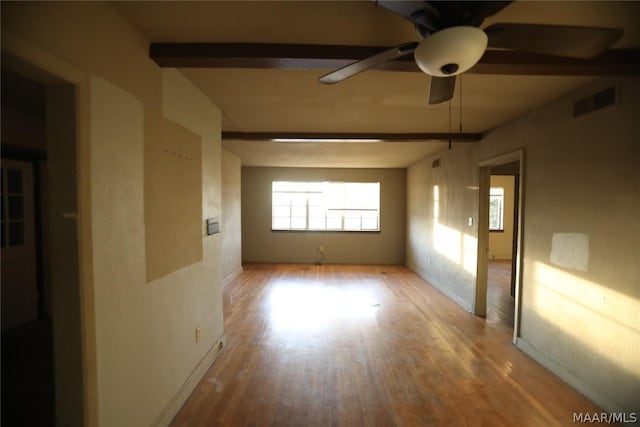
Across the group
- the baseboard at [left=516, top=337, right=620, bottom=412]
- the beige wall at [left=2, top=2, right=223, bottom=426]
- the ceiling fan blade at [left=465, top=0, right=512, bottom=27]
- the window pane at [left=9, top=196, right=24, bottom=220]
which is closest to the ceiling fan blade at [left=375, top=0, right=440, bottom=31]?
the ceiling fan blade at [left=465, top=0, right=512, bottom=27]

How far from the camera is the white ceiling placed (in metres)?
1.47

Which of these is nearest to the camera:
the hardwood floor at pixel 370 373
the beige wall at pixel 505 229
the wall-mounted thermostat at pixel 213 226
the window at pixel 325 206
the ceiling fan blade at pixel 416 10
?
the ceiling fan blade at pixel 416 10

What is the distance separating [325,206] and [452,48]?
21.4 feet

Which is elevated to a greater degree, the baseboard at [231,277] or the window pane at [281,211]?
the window pane at [281,211]

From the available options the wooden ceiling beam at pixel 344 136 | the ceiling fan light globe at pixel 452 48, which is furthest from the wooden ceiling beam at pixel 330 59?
the wooden ceiling beam at pixel 344 136

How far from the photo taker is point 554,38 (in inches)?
48.6

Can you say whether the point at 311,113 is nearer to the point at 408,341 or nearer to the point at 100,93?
the point at 100,93

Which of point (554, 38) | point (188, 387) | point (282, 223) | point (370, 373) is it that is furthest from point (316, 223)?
point (554, 38)

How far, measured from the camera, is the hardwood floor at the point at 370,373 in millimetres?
2064

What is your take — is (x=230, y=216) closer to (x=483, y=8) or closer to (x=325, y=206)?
(x=325, y=206)

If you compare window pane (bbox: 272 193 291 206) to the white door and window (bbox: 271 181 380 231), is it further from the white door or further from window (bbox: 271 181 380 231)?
Result: the white door

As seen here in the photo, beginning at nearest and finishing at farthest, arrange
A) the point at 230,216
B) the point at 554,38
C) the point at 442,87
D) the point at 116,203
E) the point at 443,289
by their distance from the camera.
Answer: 1. the point at 554,38
2. the point at 116,203
3. the point at 442,87
4. the point at 443,289
5. the point at 230,216

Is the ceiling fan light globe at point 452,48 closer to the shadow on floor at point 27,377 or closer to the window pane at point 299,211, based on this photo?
the shadow on floor at point 27,377

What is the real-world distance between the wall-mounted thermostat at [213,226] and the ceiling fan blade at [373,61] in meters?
1.76
